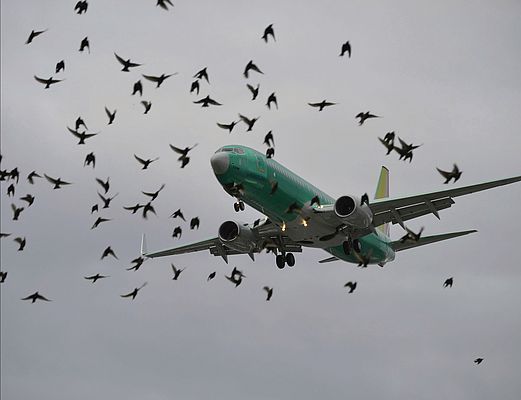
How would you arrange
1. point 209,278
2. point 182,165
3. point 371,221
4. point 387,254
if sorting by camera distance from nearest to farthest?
Answer: point 182,165 → point 209,278 → point 371,221 → point 387,254

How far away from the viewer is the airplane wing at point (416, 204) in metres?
60.6

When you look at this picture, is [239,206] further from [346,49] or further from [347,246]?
[346,49]

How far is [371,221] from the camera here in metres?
63.2

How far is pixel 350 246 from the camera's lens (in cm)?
6612

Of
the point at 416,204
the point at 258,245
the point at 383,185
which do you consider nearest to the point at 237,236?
the point at 258,245

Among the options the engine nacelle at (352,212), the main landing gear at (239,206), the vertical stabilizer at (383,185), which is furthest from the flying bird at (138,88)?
the vertical stabilizer at (383,185)

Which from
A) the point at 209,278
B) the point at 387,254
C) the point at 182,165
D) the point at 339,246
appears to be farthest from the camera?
the point at 387,254

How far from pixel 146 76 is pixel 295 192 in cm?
2536

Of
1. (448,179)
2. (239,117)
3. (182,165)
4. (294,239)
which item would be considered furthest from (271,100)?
(294,239)

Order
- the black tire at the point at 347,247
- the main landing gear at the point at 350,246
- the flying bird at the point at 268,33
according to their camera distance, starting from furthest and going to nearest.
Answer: the black tire at the point at 347,247 → the main landing gear at the point at 350,246 → the flying bird at the point at 268,33

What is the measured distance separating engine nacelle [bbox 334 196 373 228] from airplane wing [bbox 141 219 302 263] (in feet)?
19.2

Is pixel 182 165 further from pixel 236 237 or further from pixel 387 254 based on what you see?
pixel 387 254

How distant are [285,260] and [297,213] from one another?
879 centimetres

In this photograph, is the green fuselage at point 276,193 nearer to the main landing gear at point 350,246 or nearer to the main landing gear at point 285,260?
the main landing gear at point 350,246
